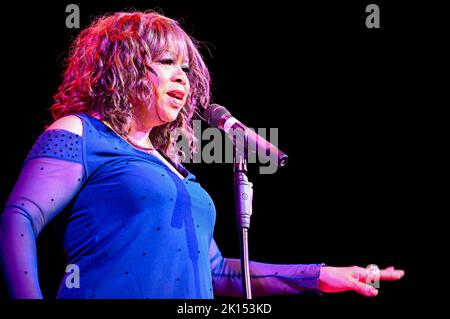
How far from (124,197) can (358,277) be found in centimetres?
69

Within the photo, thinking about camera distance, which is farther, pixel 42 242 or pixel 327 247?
pixel 327 247

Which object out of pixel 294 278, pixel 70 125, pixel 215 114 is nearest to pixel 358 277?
pixel 294 278

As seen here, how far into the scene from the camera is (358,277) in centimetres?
164

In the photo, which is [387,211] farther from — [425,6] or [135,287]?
[135,287]

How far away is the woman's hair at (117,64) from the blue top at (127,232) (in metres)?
0.17

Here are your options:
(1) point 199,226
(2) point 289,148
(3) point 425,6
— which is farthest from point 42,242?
(3) point 425,6

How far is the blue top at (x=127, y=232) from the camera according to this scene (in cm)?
159

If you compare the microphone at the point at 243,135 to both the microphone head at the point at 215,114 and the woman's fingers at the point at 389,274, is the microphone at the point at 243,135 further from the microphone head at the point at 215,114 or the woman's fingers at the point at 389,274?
the woman's fingers at the point at 389,274

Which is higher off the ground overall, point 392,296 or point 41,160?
point 41,160

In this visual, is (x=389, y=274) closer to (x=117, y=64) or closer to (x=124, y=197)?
(x=124, y=197)

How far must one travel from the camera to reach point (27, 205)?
148 centimetres

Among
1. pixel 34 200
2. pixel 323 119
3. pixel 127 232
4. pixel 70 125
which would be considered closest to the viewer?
pixel 34 200

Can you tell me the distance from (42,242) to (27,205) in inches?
36.5

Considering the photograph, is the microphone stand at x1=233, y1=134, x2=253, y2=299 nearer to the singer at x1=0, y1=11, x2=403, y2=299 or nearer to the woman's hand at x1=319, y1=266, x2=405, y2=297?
the singer at x1=0, y1=11, x2=403, y2=299
